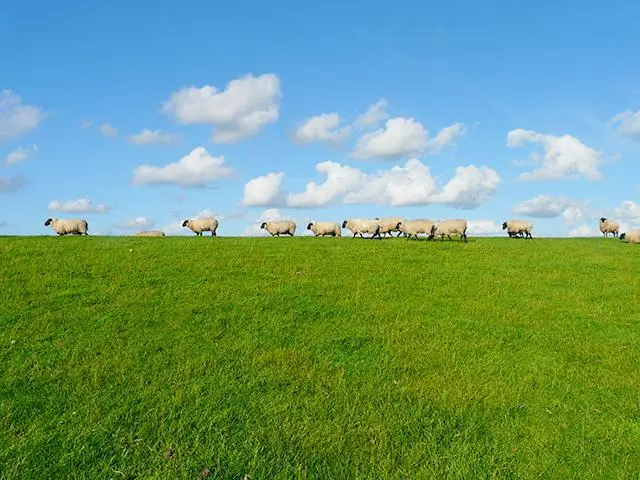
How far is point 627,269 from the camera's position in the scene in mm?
29812

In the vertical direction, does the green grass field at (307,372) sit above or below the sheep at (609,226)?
below

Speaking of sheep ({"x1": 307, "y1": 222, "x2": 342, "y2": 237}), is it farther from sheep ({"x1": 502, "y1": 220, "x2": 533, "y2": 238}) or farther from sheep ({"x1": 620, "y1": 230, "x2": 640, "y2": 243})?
sheep ({"x1": 620, "y1": 230, "x2": 640, "y2": 243})

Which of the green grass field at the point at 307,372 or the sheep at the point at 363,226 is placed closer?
the green grass field at the point at 307,372

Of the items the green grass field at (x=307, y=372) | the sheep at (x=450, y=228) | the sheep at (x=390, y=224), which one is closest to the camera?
the green grass field at (x=307, y=372)

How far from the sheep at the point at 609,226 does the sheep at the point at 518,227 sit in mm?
11391

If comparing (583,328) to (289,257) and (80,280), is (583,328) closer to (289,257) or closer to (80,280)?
(289,257)

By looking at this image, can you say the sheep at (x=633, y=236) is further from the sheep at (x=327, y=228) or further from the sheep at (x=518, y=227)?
the sheep at (x=327, y=228)

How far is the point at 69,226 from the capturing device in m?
44.6

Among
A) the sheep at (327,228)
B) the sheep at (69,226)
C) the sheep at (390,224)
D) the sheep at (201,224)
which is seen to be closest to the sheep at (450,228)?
the sheep at (390,224)

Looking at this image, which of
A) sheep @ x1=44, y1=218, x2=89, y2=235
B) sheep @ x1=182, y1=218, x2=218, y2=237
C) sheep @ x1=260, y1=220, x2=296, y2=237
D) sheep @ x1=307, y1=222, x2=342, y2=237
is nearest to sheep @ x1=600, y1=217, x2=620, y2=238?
sheep @ x1=307, y1=222, x2=342, y2=237

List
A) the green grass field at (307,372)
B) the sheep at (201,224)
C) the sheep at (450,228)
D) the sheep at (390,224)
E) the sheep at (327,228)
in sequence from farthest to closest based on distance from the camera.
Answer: the sheep at (201,224) → the sheep at (327,228) → the sheep at (390,224) → the sheep at (450,228) → the green grass field at (307,372)

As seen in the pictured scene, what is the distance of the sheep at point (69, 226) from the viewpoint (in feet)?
146

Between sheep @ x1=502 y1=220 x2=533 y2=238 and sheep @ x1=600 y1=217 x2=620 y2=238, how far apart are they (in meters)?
11.4

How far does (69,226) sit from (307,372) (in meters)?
37.1
